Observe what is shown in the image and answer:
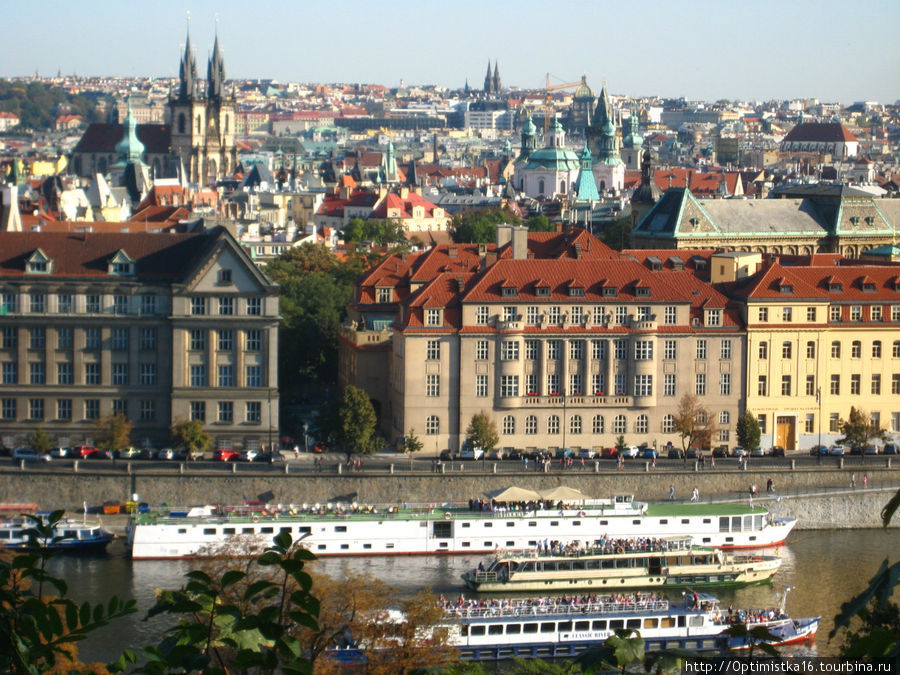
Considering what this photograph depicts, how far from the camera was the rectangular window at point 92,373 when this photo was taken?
55438 mm

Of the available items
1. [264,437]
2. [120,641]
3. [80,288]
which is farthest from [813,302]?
[120,641]

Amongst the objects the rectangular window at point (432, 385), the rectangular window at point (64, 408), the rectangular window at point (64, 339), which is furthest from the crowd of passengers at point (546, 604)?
→ the rectangular window at point (64, 339)

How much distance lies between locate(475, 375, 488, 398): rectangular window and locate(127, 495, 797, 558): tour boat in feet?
19.7

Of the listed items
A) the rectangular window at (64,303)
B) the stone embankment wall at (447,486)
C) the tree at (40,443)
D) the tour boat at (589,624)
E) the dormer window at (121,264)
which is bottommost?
the tour boat at (589,624)

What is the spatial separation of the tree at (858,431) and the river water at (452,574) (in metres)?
5.70

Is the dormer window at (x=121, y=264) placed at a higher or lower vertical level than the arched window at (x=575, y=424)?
higher

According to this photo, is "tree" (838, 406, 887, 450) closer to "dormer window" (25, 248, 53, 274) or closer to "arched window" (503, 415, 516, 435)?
"arched window" (503, 415, 516, 435)

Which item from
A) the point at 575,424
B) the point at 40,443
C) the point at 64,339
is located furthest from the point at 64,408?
the point at 575,424

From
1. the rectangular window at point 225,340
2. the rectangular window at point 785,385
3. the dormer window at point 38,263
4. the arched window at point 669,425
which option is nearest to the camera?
the rectangular window at point 225,340

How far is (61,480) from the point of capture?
5094 centimetres

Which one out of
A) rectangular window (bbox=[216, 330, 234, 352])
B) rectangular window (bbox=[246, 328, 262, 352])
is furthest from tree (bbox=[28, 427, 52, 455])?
rectangular window (bbox=[246, 328, 262, 352])

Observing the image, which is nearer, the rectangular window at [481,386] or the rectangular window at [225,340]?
the rectangular window at [225,340]

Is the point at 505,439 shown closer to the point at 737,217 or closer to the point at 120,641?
the point at 120,641

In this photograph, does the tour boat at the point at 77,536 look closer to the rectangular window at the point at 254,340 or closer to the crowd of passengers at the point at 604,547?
the rectangular window at the point at 254,340
